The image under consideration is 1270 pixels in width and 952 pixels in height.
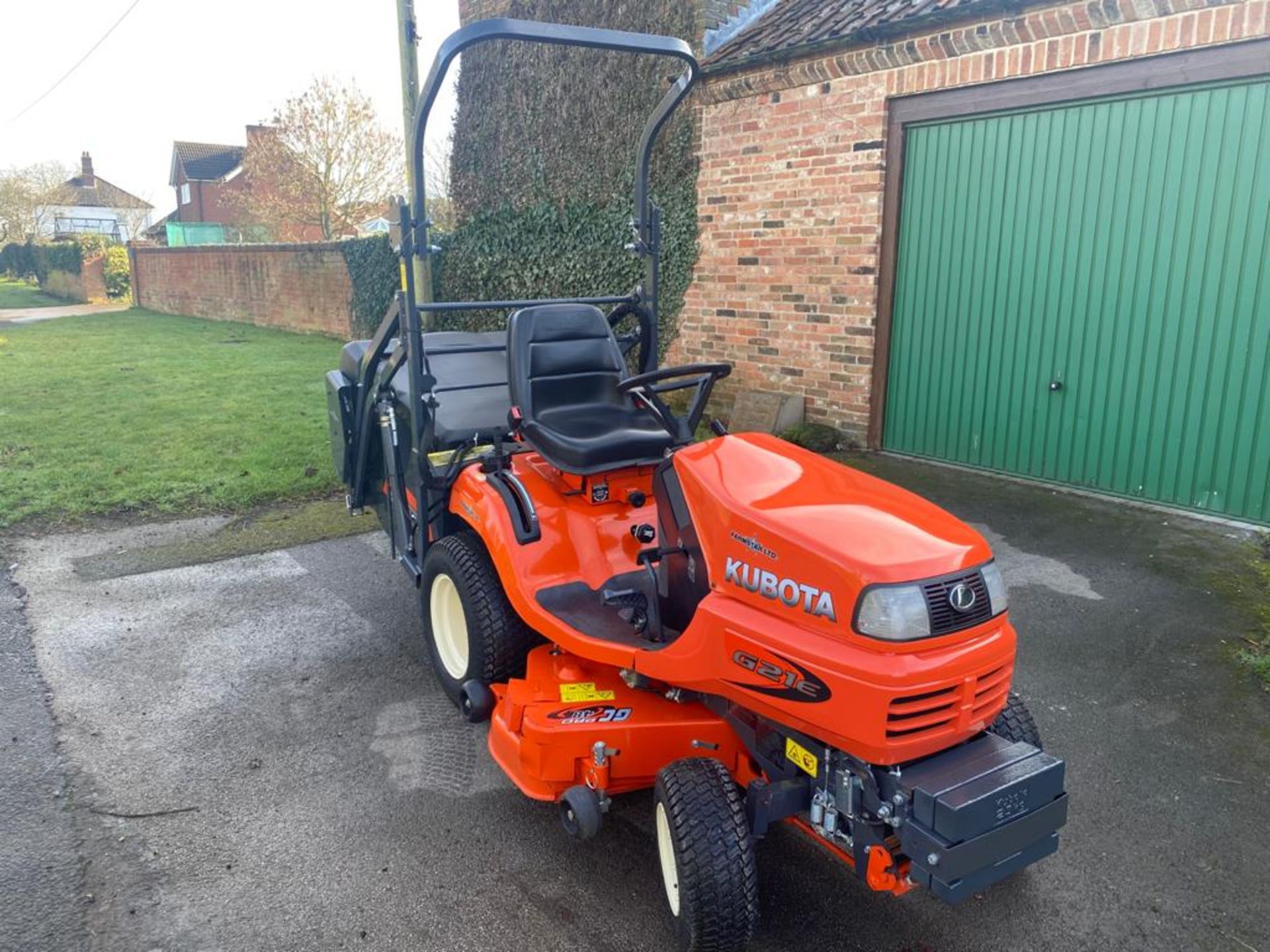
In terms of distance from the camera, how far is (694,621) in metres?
2.41

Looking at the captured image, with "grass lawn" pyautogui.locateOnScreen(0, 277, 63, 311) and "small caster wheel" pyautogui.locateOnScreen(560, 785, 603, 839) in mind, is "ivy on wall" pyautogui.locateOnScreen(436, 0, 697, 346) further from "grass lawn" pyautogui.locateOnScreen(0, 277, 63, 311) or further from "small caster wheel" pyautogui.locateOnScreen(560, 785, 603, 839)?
"grass lawn" pyautogui.locateOnScreen(0, 277, 63, 311)

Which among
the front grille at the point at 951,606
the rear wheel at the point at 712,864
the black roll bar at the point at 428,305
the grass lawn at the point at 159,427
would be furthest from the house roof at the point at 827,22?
the rear wheel at the point at 712,864

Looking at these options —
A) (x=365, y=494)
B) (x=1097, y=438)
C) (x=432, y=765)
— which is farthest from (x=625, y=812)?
(x=1097, y=438)

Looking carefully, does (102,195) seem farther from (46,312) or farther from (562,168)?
(562,168)

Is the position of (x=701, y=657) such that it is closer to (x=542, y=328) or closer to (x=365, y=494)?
(x=542, y=328)

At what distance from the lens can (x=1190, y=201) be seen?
523cm

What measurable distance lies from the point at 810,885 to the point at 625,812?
63 cm

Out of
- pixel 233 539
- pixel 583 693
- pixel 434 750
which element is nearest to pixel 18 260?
pixel 233 539

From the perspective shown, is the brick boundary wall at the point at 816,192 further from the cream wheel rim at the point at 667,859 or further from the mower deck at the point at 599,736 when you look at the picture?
the cream wheel rim at the point at 667,859

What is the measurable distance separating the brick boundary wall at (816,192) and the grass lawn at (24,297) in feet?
81.1

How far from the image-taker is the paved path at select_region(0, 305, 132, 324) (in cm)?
2161

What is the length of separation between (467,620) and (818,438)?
439cm

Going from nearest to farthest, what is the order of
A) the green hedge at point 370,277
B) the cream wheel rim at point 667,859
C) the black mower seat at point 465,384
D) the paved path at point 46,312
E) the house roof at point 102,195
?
1. the cream wheel rim at point 667,859
2. the black mower seat at point 465,384
3. the green hedge at point 370,277
4. the paved path at point 46,312
5. the house roof at point 102,195

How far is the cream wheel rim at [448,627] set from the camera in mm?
3637
